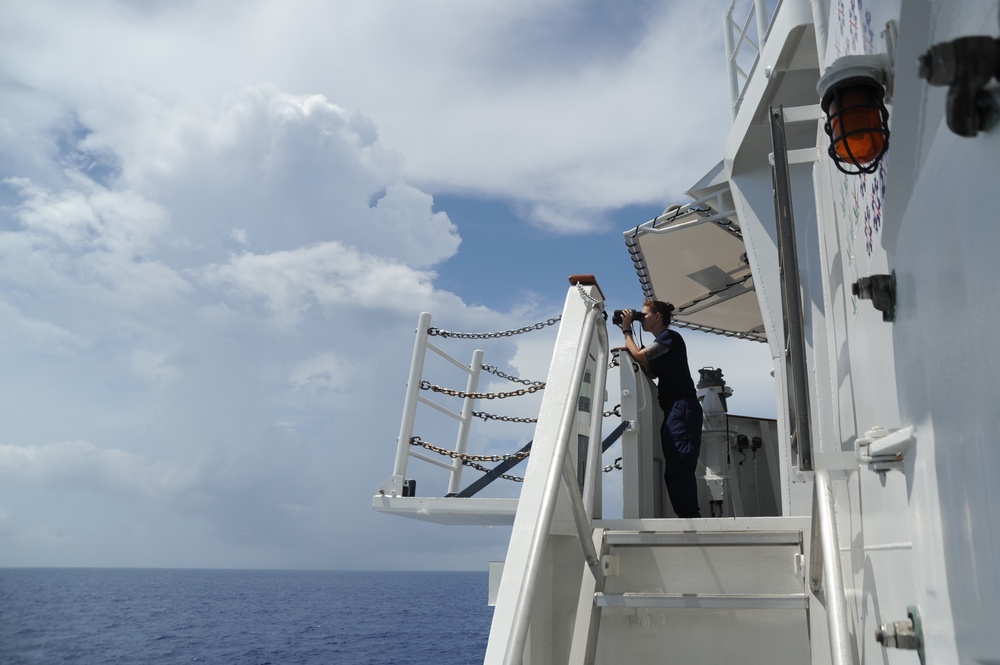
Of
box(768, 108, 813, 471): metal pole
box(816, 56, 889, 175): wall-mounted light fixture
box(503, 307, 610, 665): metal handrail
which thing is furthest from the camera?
box(503, 307, 610, 665): metal handrail

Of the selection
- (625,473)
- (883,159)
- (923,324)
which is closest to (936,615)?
(923,324)

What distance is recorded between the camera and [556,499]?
2961 millimetres

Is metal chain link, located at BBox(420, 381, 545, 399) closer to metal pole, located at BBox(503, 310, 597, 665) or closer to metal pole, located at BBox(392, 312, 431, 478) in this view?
metal pole, located at BBox(392, 312, 431, 478)

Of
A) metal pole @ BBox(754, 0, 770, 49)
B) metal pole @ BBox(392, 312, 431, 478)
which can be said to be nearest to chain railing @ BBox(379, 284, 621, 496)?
metal pole @ BBox(392, 312, 431, 478)

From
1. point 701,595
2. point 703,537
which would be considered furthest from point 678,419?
point 701,595

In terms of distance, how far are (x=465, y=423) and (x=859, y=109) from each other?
209 inches

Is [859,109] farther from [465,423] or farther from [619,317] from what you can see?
[465,423]

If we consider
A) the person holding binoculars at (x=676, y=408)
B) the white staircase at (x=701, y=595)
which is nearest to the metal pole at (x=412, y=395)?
the person holding binoculars at (x=676, y=408)

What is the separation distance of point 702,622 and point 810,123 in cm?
351

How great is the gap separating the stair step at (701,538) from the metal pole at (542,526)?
0.89 m

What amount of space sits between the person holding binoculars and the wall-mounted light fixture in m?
3.25

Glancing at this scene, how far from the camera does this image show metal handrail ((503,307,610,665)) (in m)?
2.47

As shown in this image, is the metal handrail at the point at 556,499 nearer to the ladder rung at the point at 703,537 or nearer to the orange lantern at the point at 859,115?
the ladder rung at the point at 703,537

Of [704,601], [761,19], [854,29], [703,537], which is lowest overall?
[704,601]
